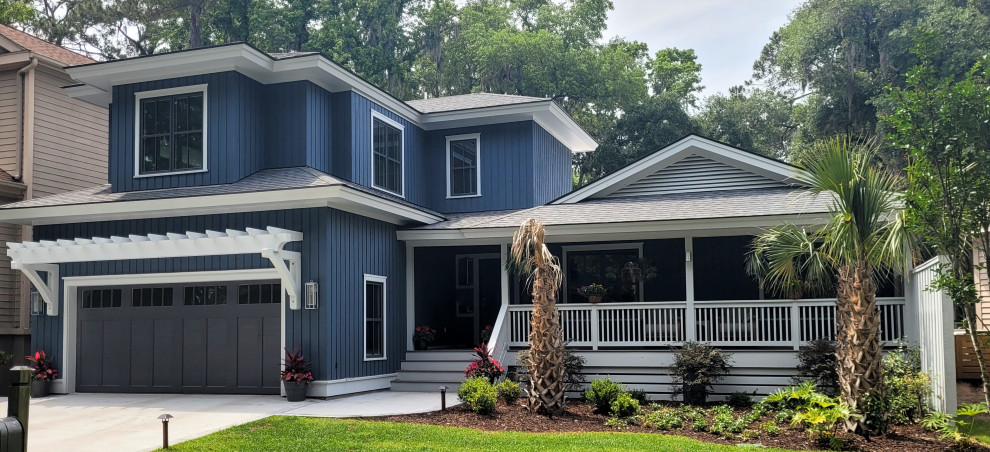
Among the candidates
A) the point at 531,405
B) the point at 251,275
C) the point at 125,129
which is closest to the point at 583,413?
the point at 531,405

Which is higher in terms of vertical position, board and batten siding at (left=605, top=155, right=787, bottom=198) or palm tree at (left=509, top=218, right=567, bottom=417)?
board and batten siding at (left=605, top=155, right=787, bottom=198)

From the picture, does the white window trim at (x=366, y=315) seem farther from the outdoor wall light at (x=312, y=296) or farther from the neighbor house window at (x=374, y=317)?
the outdoor wall light at (x=312, y=296)

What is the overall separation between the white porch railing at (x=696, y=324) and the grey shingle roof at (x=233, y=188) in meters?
4.06

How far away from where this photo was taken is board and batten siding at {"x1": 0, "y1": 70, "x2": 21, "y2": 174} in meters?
18.2

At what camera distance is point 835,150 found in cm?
998

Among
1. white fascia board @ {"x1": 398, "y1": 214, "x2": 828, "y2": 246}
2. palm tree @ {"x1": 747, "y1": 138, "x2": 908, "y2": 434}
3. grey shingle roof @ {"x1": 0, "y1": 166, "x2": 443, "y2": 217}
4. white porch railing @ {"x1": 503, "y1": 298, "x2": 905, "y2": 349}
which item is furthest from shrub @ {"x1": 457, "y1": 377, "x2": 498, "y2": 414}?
palm tree @ {"x1": 747, "y1": 138, "x2": 908, "y2": 434}

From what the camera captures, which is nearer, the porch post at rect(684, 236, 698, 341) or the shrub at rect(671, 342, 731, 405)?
the shrub at rect(671, 342, 731, 405)

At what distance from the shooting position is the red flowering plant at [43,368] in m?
14.9

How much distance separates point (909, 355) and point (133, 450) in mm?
10351

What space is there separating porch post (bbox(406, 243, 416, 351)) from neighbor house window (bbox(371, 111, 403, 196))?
143 cm

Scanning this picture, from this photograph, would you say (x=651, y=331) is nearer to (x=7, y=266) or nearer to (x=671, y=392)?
(x=671, y=392)

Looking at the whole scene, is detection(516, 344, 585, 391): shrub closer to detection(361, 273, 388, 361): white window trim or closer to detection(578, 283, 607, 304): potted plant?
detection(578, 283, 607, 304): potted plant

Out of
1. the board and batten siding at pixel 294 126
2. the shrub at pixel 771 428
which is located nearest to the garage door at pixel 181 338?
the board and batten siding at pixel 294 126

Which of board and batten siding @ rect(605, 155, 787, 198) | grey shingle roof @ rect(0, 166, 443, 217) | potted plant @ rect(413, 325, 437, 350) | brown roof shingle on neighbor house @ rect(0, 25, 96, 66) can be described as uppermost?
brown roof shingle on neighbor house @ rect(0, 25, 96, 66)
